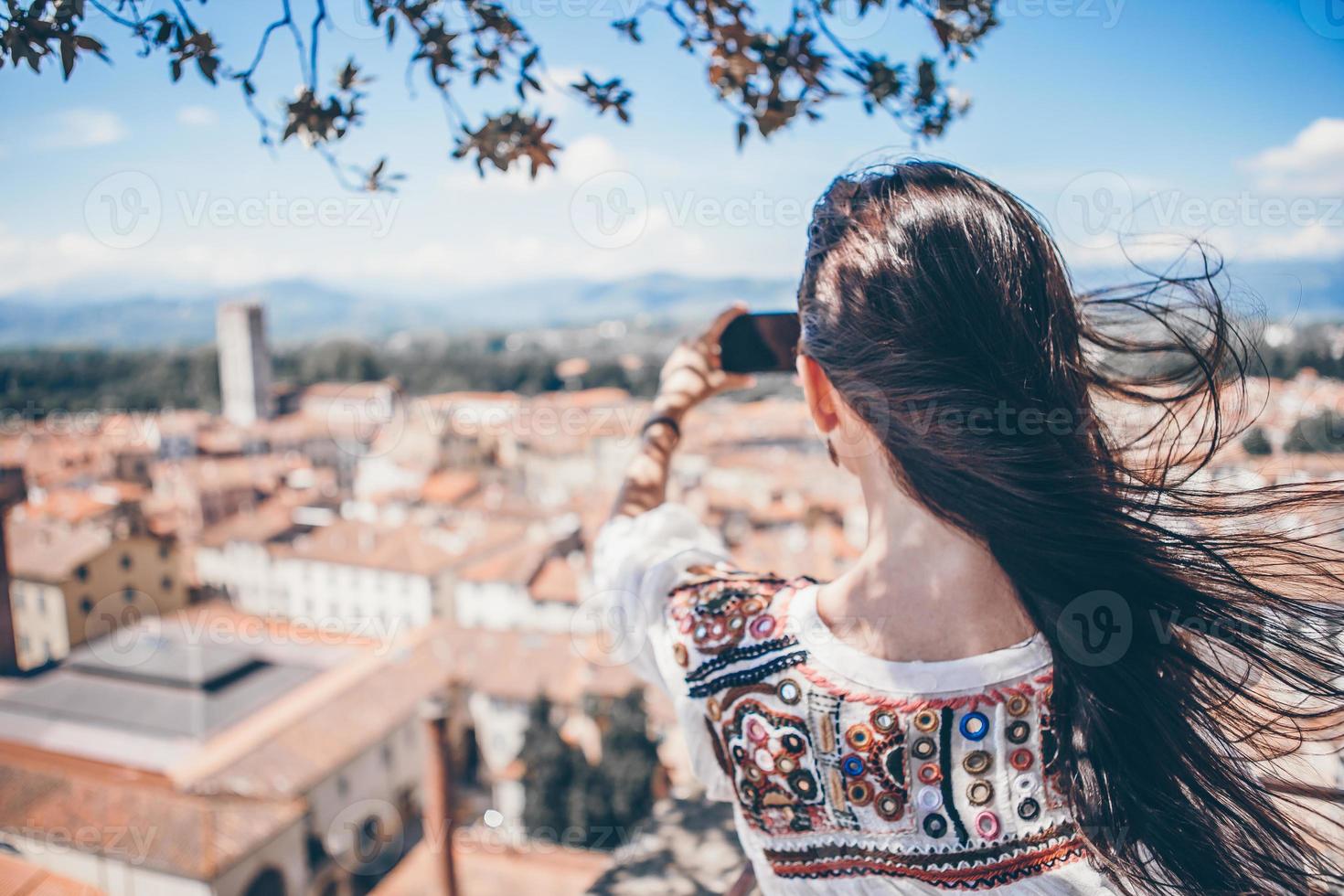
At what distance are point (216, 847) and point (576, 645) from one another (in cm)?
773

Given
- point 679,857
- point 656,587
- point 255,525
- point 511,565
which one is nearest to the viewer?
point 656,587

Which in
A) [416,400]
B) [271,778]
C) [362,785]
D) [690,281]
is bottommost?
[362,785]

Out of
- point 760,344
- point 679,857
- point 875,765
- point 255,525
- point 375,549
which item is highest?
point 760,344

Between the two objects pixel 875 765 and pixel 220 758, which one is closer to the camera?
pixel 875 765

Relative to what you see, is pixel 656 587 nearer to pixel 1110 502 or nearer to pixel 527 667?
pixel 1110 502

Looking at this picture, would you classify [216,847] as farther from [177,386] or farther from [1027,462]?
[1027,462]

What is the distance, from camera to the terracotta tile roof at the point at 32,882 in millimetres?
981

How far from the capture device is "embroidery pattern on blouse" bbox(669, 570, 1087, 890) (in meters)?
0.71

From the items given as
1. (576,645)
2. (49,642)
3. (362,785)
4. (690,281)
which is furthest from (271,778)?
(690,281)

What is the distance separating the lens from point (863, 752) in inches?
28.8

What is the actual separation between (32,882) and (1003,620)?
3.82 feet

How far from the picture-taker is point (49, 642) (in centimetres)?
366

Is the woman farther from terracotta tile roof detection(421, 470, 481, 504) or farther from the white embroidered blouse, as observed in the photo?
terracotta tile roof detection(421, 470, 481, 504)

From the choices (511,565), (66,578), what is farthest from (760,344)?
(511,565)
